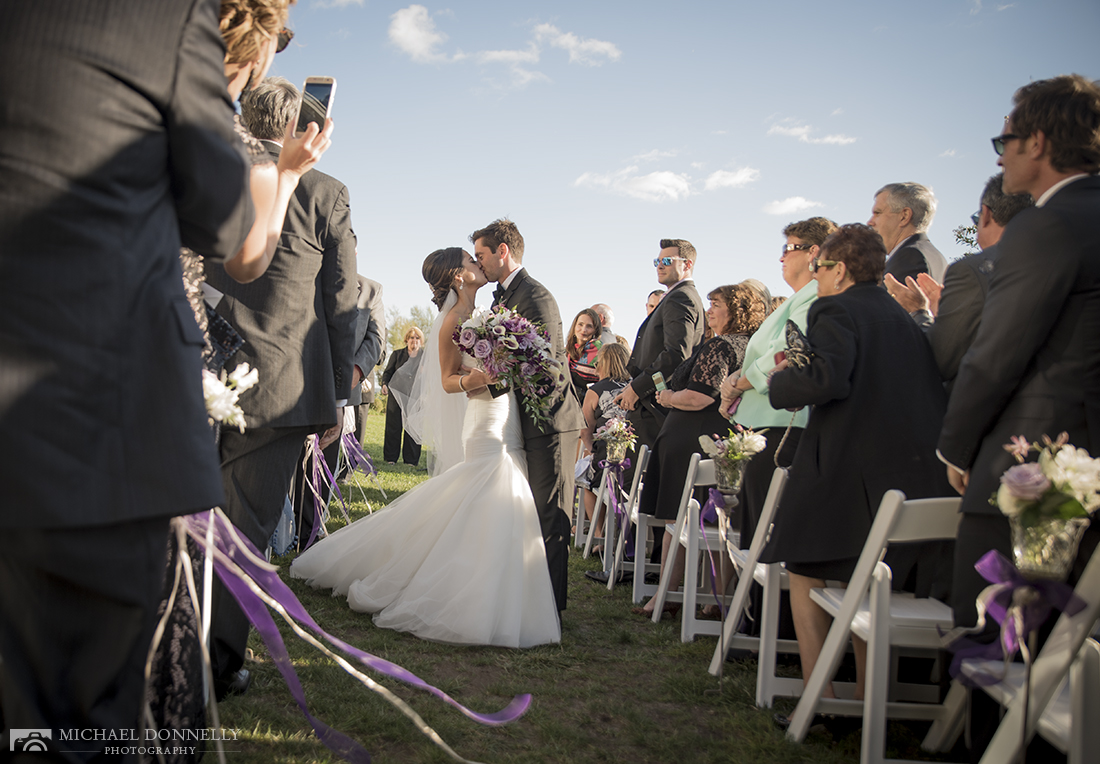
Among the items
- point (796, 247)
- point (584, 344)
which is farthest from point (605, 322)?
point (796, 247)

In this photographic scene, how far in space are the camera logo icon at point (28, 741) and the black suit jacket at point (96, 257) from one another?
0.41 meters

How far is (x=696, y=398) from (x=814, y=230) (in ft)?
4.69

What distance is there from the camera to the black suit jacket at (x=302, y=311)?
3164mm

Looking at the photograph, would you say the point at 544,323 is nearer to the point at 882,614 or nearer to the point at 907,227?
the point at 907,227

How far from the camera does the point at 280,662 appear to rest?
212 cm

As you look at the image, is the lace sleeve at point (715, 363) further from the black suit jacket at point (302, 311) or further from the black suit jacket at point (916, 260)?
the black suit jacket at point (302, 311)

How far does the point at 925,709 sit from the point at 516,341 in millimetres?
3019

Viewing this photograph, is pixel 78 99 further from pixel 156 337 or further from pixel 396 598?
pixel 396 598

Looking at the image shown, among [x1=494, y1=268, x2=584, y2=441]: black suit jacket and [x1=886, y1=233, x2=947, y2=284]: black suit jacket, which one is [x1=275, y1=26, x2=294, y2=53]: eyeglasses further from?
[x1=886, y1=233, x2=947, y2=284]: black suit jacket

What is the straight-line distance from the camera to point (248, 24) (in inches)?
68.4

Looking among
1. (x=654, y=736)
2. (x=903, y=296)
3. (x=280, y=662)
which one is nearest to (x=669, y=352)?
(x=903, y=296)

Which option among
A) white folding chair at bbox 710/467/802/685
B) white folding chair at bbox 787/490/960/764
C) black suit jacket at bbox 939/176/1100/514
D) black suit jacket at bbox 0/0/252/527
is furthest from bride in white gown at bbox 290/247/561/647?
black suit jacket at bbox 0/0/252/527

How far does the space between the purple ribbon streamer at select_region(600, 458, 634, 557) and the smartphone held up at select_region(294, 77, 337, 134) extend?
4.85 m

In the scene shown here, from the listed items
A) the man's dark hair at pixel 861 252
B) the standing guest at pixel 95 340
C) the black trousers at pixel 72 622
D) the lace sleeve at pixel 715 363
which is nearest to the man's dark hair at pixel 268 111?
the standing guest at pixel 95 340
